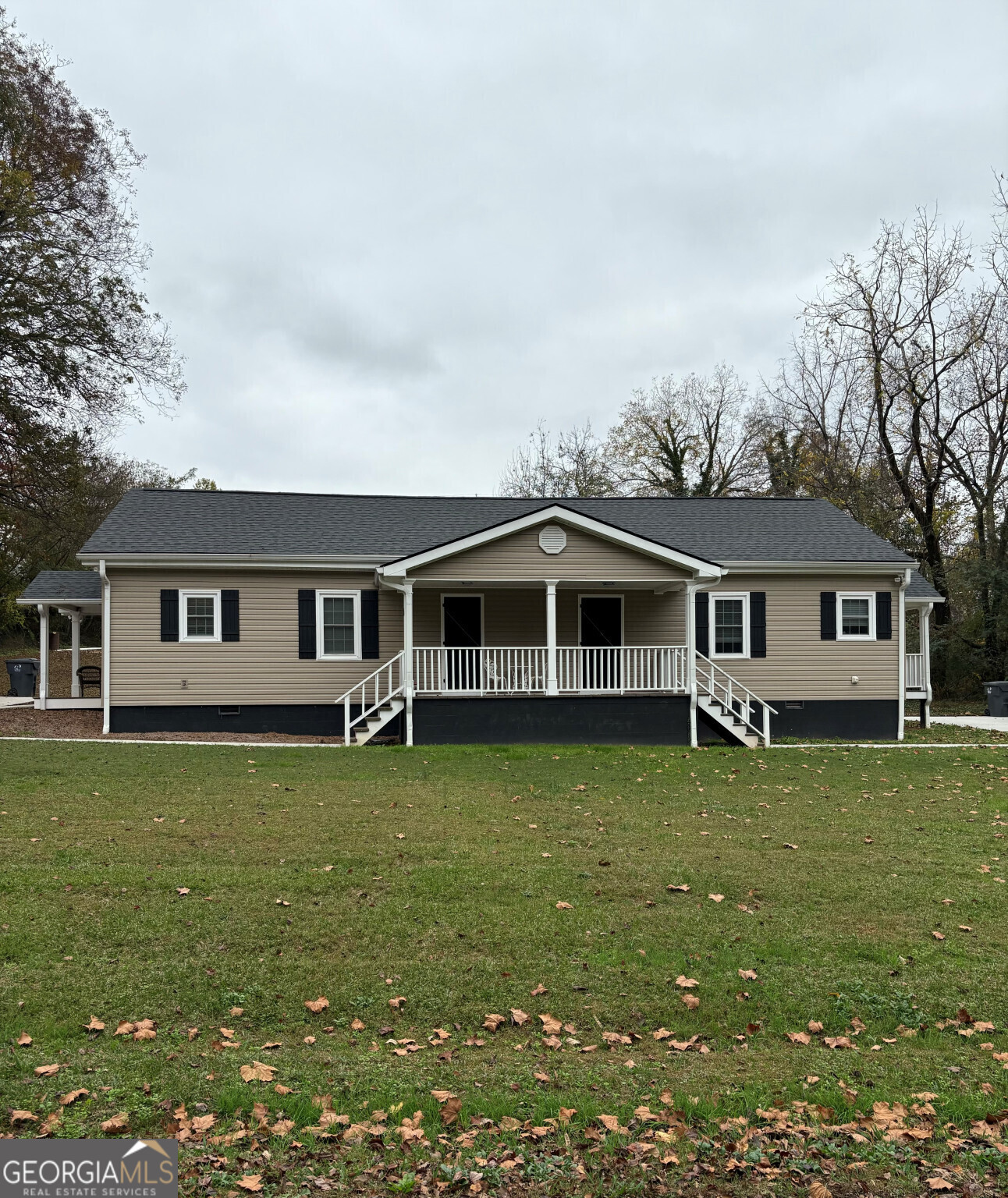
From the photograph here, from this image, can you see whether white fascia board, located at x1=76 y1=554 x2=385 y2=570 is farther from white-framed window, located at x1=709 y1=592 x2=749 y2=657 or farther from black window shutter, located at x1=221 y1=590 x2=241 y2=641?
white-framed window, located at x1=709 y1=592 x2=749 y2=657

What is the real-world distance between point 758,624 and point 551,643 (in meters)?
5.28

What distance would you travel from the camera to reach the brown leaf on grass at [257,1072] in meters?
3.92

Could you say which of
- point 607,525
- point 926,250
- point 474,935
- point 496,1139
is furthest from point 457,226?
point 496,1139

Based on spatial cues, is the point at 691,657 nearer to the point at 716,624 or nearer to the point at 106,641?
the point at 716,624

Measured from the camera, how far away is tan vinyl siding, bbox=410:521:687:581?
1647cm

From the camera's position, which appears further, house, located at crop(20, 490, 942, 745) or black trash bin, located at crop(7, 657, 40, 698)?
black trash bin, located at crop(7, 657, 40, 698)

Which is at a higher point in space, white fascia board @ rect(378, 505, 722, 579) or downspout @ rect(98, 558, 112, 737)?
white fascia board @ rect(378, 505, 722, 579)

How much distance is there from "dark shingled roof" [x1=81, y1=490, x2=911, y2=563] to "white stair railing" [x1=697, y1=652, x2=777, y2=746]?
236cm

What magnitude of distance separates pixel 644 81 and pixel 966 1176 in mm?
16908

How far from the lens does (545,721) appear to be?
1627 cm

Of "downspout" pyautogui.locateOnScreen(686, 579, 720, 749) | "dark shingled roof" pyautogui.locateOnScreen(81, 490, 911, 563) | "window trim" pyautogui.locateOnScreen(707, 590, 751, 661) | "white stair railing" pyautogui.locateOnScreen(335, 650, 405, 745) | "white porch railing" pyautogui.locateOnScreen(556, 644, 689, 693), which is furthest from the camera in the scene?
"window trim" pyautogui.locateOnScreen(707, 590, 751, 661)

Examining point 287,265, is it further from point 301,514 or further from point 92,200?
point 301,514

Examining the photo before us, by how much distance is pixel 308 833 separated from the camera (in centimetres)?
825

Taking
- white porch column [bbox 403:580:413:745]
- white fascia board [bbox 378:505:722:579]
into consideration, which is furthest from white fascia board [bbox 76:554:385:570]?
white porch column [bbox 403:580:413:745]
